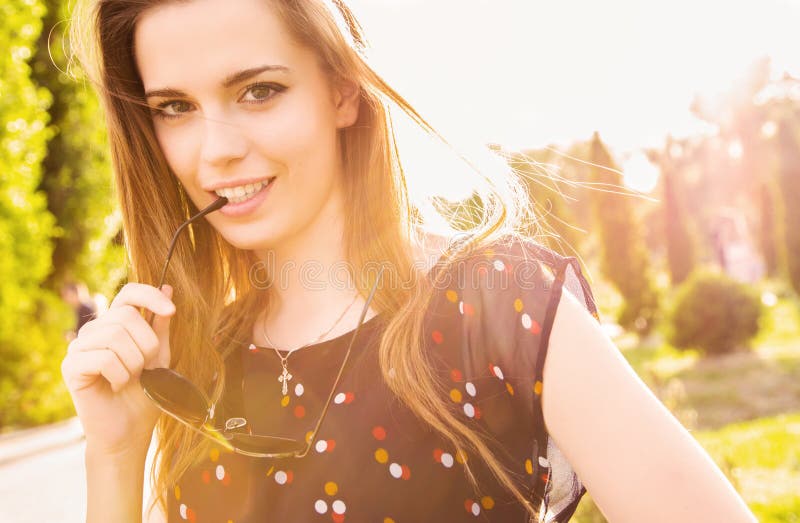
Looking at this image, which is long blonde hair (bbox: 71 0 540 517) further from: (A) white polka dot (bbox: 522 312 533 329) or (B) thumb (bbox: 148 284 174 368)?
(A) white polka dot (bbox: 522 312 533 329)

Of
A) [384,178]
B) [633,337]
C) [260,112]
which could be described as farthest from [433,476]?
[633,337]

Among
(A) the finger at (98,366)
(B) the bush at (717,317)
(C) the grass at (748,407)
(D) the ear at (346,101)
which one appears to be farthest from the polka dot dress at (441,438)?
(B) the bush at (717,317)

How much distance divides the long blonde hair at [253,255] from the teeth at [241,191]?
10.4 inches

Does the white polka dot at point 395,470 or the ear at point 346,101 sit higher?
the ear at point 346,101

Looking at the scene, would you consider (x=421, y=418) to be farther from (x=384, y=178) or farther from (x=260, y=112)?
(x=260, y=112)

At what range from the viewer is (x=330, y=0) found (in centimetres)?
187

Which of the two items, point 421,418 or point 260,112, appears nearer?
point 421,418

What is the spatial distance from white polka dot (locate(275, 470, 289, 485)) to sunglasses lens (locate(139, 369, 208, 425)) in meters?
0.21

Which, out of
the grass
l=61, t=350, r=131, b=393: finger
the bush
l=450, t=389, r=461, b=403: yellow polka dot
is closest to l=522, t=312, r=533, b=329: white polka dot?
l=450, t=389, r=461, b=403: yellow polka dot

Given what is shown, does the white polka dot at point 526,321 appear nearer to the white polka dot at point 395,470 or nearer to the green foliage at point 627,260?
the white polka dot at point 395,470

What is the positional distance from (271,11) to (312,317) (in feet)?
2.48

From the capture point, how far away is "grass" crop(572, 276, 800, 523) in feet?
17.9

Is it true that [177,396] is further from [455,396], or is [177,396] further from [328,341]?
[455,396]

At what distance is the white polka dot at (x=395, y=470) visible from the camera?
63.7 inches
